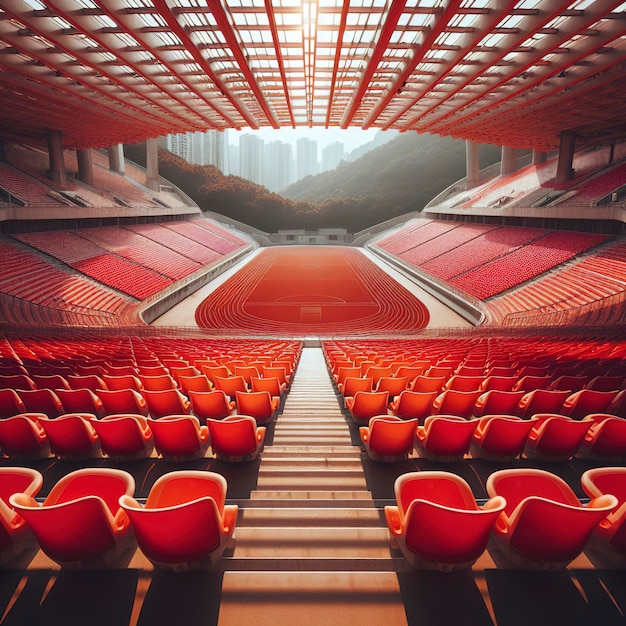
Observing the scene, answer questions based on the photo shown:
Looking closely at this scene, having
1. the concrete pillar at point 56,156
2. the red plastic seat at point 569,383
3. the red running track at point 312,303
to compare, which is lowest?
the red running track at point 312,303

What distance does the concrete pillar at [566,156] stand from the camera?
93.4 ft

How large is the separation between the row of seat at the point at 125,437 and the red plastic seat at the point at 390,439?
1.20 meters

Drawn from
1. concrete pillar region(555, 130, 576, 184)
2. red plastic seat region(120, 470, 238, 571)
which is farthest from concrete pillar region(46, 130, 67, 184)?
concrete pillar region(555, 130, 576, 184)

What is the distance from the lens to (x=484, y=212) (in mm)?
35469

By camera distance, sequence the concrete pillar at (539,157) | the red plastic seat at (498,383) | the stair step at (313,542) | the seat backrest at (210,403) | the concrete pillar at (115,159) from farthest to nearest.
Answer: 1. the concrete pillar at (115,159)
2. the concrete pillar at (539,157)
3. the red plastic seat at (498,383)
4. the seat backrest at (210,403)
5. the stair step at (313,542)

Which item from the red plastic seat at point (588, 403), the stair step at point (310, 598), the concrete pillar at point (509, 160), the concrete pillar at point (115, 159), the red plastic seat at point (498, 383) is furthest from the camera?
the concrete pillar at point (509, 160)

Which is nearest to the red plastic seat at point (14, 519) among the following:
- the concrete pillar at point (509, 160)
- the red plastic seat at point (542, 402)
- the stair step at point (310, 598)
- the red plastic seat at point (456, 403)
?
the stair step at point (310, 598)

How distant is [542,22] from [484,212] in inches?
1021

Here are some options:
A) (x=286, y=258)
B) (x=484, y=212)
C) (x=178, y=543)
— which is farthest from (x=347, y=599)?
(x=286, y=258)

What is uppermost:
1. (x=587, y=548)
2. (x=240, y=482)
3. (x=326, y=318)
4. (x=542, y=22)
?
(x=542, y=22)

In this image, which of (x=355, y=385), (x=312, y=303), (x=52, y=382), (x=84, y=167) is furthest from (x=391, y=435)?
(x=84, y=167)

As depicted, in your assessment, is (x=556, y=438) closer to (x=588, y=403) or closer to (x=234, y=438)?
(x=588, y=403)

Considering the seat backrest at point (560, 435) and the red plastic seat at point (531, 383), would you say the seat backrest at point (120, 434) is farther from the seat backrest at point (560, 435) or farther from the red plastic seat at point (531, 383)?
the red plastic seat at point (531, 383)

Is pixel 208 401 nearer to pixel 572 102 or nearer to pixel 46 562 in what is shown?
pixel 46 562
